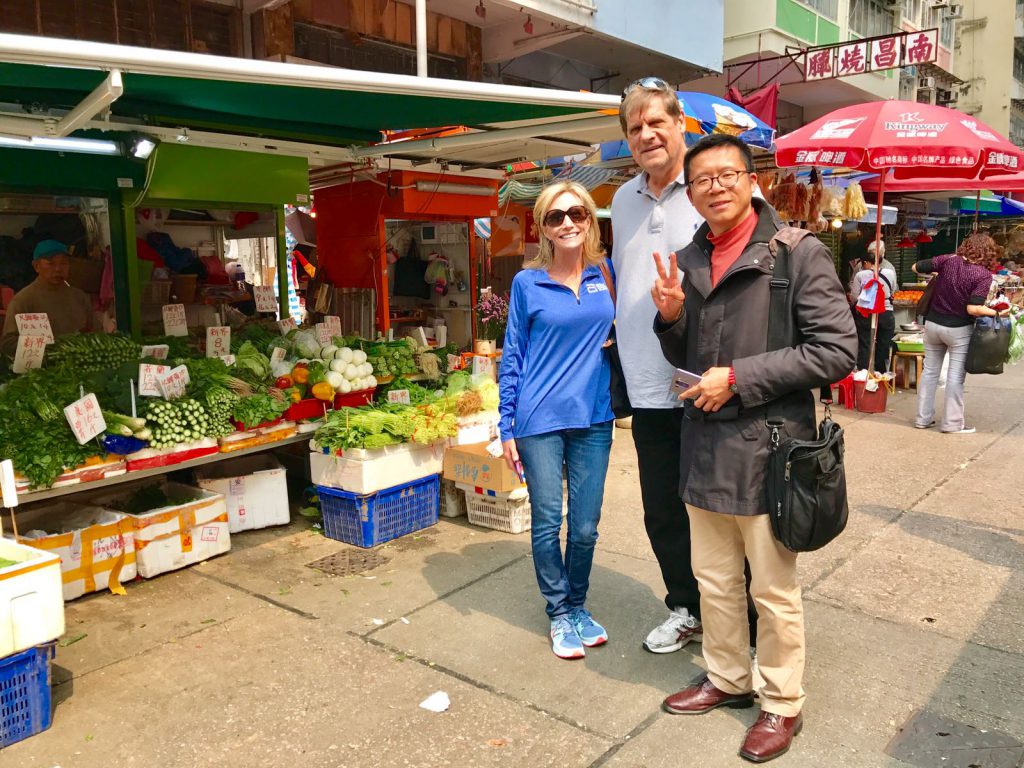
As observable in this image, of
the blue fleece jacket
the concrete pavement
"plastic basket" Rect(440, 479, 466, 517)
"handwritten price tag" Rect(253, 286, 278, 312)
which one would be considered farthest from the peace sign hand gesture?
"handwritten price tag" Rect(253, 286, 278, 312)

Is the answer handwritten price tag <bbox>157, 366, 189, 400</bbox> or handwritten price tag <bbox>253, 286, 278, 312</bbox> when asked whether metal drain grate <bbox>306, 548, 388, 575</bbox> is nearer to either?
handwritten price tag <bbox>157, 366, 189, 400</bbox>

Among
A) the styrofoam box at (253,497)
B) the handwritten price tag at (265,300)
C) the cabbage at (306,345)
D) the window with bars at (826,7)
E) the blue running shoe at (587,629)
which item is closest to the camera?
the blue running shoe at (587,629)

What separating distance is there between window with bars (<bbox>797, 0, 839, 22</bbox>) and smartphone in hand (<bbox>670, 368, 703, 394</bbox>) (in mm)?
15769

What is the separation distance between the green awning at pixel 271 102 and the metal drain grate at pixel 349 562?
2.78 metres

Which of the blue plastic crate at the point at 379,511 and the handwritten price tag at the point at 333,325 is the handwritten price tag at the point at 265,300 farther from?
the blue plastic crate at the point at 379,511

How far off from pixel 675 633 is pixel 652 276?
168cm

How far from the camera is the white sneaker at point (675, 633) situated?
3715 millimetres

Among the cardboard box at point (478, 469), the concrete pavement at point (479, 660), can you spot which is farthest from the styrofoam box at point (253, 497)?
the cardboard box at point (478, 469)

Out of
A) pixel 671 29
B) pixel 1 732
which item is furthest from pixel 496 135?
pixel 671 29

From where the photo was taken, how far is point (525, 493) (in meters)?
5.40

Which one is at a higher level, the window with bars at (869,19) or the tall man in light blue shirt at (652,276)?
the window with bars at (869,19)

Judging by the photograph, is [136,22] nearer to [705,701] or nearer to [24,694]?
[24,694]

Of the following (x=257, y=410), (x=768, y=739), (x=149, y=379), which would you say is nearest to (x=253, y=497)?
(x=257, y=410)

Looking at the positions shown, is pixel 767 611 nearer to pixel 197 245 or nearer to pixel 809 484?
pixel 809 484
